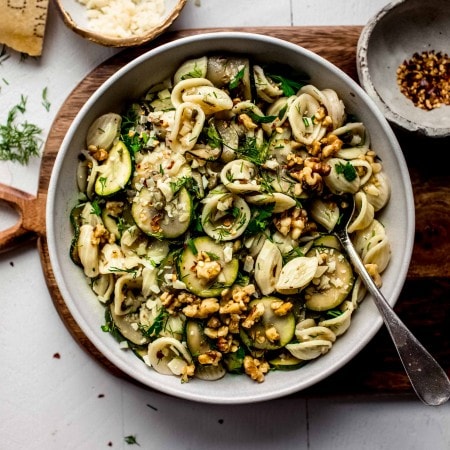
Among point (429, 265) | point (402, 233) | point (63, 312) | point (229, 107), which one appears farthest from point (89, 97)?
point (429, 265)

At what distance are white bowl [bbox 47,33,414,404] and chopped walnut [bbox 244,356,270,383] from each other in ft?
0.13

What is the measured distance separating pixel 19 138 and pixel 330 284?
171cm

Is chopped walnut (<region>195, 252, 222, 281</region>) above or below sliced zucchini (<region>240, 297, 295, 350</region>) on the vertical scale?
above

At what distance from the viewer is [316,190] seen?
3.12 metres

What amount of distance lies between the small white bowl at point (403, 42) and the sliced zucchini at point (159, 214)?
114 centimetres

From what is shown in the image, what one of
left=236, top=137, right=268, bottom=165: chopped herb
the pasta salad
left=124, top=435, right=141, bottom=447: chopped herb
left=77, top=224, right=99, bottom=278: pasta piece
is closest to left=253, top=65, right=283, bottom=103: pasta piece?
the pasta salad

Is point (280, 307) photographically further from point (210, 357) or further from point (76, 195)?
point (76, 195)

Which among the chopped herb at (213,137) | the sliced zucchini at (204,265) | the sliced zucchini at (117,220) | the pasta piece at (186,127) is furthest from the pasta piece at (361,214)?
the sliced zucchini at (117,220)

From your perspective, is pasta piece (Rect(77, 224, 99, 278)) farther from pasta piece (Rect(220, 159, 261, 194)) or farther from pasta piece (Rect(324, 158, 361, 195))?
pasta piece (Rect(324, 158, 361, 195))

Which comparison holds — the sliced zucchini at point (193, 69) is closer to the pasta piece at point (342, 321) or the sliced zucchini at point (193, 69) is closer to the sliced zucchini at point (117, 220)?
Result: the sliced zucchini at point (117, 220)

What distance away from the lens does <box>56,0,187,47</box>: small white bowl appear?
3361mm

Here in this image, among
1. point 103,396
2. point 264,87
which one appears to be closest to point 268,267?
point 264,87

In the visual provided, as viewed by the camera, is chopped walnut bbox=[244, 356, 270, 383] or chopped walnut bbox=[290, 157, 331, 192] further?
chopped walnut bbox=[244, 356, 270, 383]

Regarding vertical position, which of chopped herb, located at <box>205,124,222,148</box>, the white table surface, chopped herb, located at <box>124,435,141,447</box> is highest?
chopped herb, located at <box>205,124,222,148</box>
